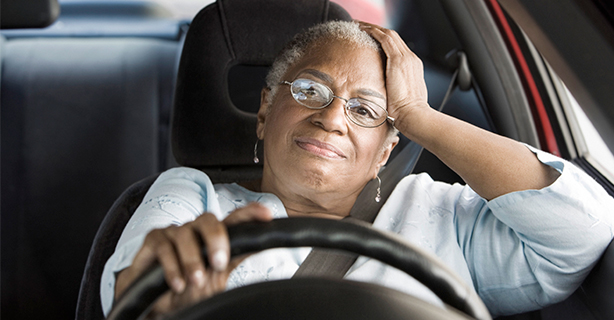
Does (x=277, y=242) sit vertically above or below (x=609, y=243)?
above

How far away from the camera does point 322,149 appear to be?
131cm

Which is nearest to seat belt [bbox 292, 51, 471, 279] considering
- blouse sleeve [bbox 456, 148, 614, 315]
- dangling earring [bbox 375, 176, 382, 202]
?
dangling earring [bbox 375, 176, 382, 202]

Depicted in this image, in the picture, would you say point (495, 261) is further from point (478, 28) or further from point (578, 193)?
point (478, 28)

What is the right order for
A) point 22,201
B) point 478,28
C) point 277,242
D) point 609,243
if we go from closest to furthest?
point 277,242, point 609,243, point 478,28, point 22,201

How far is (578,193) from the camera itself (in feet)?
3.71

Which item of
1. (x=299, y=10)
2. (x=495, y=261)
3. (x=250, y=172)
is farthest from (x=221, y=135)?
(x=495, y=261)

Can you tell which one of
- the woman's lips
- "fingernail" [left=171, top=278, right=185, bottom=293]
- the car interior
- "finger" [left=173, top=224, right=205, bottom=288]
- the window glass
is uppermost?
"finger" [left=173, top=224, right=205, bottom=288]

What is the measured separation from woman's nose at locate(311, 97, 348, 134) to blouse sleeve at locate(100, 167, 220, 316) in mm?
351

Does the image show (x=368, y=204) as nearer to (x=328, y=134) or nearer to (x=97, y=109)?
(x=328, y=134)

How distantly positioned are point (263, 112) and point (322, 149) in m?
0.32

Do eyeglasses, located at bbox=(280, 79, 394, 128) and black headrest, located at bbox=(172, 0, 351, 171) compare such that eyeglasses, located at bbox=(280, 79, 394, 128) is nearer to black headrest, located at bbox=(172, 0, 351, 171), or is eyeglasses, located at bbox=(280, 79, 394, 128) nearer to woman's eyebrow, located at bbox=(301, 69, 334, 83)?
woman's eyebrow, located at bbox=(301, 69, 334, 83)

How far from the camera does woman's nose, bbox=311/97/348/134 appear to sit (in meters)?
1.30

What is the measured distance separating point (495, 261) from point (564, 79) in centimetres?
74

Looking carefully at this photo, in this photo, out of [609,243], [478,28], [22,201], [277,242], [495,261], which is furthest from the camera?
[22,201]
